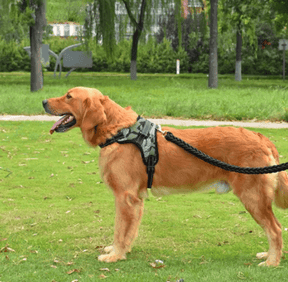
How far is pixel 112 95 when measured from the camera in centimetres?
1850

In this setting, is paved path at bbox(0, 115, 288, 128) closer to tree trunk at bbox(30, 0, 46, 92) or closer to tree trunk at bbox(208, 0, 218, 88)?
tree trunk at bbox(30, 0, 46, 92)

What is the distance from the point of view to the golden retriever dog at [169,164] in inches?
168

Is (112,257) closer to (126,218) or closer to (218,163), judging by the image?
(126,218)

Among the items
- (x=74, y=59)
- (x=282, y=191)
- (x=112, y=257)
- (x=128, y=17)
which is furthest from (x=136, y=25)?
(x=282, y=191)

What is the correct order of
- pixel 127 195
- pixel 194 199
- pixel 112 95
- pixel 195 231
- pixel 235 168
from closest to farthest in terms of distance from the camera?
pixel 235 168, pixel 127 195, pixel 195 231, pixel 194 199, pixel 112 95

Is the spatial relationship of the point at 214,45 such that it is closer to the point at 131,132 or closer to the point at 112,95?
the point at 112,95

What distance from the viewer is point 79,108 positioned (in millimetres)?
4379

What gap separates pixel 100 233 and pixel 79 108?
70.9 inches

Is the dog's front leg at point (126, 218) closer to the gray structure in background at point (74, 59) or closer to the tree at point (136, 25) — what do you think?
the tree at point (136, 25)

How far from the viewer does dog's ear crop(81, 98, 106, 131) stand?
4.35m

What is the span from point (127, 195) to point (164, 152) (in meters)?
0.51

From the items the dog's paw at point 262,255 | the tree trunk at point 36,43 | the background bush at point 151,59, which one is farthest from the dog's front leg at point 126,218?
the background bush at point 151,59

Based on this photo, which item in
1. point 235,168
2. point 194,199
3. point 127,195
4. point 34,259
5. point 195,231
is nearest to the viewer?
point 235,168

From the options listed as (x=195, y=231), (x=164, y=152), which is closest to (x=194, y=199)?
(x=195, y=231)
